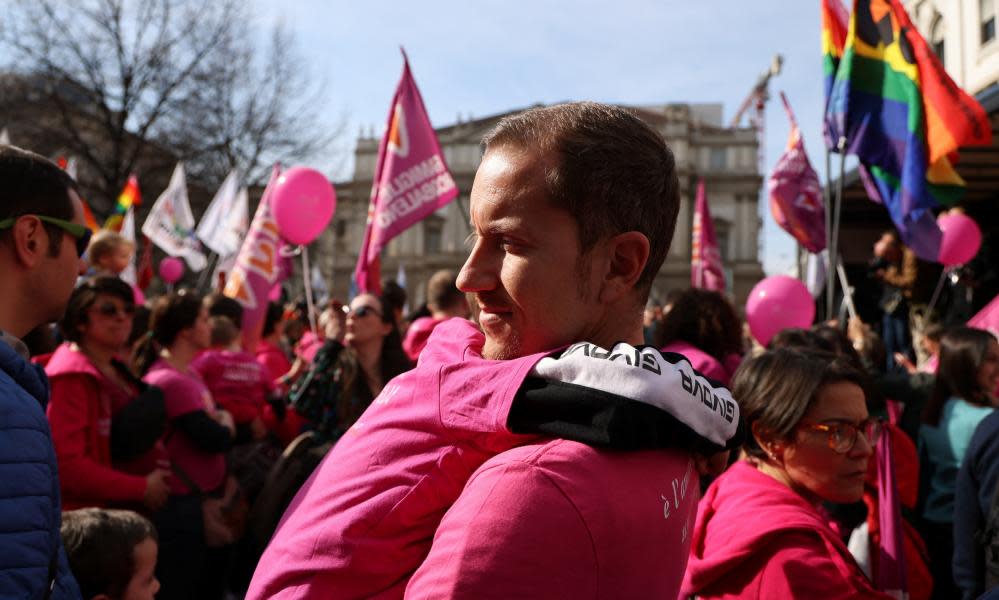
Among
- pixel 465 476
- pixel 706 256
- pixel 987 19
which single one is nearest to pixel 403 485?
pixel 465 476

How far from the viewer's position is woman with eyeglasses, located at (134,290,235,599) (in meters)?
4.00

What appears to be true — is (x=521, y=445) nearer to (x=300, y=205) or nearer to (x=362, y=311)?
(x=362, y=311)

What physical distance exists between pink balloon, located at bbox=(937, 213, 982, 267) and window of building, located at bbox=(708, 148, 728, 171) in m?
62.9

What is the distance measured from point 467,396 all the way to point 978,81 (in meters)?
22.2

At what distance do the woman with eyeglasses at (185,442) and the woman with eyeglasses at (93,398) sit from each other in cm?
25

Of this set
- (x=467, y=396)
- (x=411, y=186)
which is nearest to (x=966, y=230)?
(x=411, y=186)

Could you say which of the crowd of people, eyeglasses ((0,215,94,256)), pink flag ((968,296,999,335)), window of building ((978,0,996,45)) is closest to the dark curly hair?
the crowd of people

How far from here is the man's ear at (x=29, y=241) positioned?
6.30 ft

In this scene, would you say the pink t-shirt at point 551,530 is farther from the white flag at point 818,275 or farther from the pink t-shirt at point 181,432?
the white flag at point 818,275

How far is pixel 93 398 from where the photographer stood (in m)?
3.62

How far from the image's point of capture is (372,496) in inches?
44.0

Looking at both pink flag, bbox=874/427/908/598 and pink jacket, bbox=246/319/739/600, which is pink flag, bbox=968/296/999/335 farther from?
pink jacket, bbox=246/319/739/600

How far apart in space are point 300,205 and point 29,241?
23.4 feet

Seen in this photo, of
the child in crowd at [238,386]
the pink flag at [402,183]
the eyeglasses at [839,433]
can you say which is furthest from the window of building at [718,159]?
the eyeglasses at [839,433]
